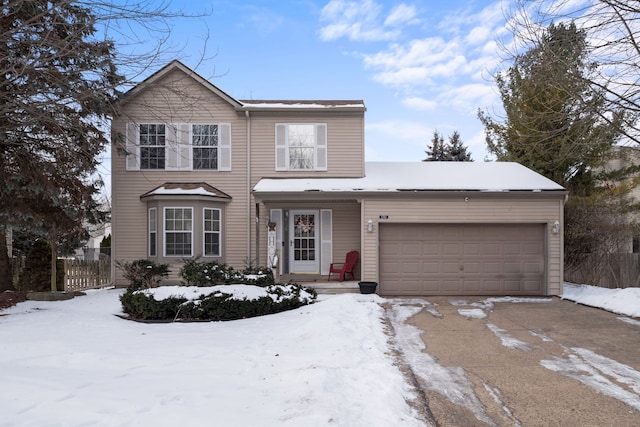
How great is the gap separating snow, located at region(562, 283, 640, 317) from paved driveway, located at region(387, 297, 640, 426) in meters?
0.43

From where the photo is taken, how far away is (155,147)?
12.8 m

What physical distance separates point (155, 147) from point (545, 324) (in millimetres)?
11446

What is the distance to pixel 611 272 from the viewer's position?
522 inches

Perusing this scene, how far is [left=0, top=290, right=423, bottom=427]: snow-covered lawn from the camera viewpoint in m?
3.64

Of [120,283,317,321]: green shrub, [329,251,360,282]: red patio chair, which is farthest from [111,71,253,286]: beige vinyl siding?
[120,283,317,321]: green shrub

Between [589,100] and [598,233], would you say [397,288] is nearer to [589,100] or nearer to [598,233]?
[589,100]

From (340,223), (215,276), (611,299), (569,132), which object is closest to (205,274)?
(215,276)

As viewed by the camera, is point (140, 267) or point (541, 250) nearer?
point (140, 267)

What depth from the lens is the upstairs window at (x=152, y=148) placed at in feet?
42.0

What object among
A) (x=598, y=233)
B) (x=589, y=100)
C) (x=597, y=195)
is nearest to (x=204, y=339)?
(x=589, y=100)

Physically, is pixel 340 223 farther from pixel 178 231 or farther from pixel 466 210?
pixel 178 231

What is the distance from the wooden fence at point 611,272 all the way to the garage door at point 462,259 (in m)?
3.55

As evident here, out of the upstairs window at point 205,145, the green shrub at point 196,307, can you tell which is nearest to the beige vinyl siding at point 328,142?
the upstairs window at point 205,145

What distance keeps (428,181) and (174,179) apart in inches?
306
